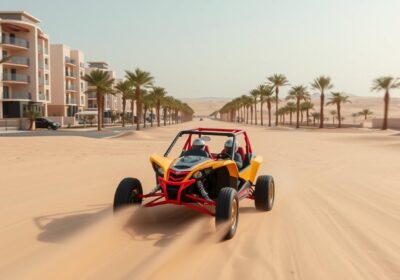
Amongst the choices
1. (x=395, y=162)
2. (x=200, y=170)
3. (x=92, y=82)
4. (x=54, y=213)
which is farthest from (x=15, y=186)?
(x=92, y=82)

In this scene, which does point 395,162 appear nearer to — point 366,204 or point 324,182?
point 324,182

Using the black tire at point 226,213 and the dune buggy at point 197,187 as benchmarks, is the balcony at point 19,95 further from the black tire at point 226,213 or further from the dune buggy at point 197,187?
the black tire at point 226,213

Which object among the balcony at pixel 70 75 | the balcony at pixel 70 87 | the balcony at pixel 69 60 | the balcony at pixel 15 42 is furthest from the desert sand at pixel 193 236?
the balcony at pixel 69 60

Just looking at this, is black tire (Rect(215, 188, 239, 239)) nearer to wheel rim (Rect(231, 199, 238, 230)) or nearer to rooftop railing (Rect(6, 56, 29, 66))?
wheel rim (Rect(231, 199, 238, 230))

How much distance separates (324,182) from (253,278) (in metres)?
8.10

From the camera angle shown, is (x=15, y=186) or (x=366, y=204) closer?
(x=366, y=204)

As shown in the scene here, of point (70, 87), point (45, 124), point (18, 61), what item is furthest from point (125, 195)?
point (70, 87)

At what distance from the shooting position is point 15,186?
1066 cm

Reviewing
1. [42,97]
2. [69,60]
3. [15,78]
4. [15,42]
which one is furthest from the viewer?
[69,60]

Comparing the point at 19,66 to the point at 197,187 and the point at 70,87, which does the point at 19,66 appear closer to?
the point at 70,87

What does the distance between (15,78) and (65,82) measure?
2135 cm

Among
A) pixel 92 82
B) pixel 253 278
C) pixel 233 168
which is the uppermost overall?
pixel 92 82

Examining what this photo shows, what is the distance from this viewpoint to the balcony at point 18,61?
60.0 meters

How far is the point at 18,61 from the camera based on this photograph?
6103cm
